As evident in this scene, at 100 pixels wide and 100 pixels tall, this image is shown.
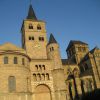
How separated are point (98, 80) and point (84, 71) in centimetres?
744

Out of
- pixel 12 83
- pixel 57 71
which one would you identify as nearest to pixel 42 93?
pixel 57 71

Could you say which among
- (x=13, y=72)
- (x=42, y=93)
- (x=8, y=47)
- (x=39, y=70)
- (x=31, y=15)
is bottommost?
(x=42, y=93)

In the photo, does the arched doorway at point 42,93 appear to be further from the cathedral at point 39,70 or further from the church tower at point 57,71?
the church tower at point 57,71

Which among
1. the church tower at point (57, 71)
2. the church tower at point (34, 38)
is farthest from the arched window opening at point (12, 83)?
the church tower at point (34, 38)

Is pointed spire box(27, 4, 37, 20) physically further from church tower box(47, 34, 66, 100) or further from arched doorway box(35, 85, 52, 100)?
arched doorway box(35, 85, 52, 100)

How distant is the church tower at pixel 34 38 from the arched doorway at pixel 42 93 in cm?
905

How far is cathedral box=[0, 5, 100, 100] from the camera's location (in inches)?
1629

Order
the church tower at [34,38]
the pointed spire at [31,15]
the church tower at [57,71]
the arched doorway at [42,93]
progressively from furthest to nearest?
the pointed spire at [31,15] < the church tower at [34,38] < the church tower at [57,71] < the arched doorway at [42,93]

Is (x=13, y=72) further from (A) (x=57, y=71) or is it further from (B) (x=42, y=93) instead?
(A) (x=57, y=71)

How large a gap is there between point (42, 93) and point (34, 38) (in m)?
16.7

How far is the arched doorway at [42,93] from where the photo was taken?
146 feet

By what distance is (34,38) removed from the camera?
2160 inches

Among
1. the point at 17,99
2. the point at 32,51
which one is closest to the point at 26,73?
the point at 17,99

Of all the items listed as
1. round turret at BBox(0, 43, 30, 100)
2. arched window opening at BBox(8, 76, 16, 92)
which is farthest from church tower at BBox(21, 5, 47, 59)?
arched window opening at BBox(8, 76, 16, 92)
